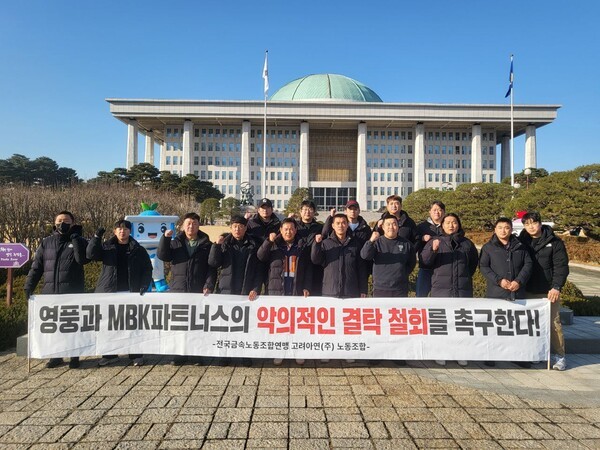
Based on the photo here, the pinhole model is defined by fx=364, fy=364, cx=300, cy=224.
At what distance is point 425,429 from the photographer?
121 inches

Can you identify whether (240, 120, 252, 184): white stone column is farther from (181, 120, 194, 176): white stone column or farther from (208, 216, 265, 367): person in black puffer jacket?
(208, 216, 265, 367): person in black puffer jacket

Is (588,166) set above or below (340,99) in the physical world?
below

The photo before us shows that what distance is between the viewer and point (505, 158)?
68000 millimetres

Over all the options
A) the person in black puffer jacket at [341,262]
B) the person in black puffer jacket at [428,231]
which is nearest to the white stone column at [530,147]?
the person in black puffer jacket at [428,231]

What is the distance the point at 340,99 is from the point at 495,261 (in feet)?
223

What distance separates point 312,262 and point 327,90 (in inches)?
2735

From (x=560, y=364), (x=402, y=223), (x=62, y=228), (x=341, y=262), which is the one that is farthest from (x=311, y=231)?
(x=560, y=364)

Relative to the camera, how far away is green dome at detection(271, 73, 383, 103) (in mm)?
68938

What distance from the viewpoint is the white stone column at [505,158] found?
67062mm

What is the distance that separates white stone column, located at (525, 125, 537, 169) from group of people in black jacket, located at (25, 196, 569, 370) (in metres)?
66.5

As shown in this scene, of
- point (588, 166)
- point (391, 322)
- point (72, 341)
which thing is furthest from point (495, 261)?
point (588, 166)

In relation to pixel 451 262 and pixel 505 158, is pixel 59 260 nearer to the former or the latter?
pixel 451 262

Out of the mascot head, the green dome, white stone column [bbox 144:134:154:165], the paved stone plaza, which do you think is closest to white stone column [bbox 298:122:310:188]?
the green dome

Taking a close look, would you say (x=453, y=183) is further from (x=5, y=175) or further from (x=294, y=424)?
(x=5, y=175)
